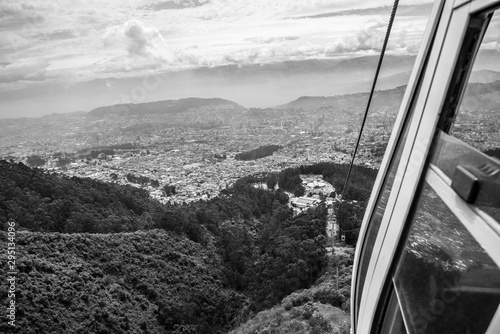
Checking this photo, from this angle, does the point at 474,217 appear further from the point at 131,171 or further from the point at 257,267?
the point at 131,171

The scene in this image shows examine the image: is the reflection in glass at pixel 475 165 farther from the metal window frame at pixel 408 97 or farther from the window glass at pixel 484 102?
the metal window frame at pixel 408 97

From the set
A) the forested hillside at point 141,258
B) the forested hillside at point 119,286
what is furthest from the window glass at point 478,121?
the forested hillside at point 141,258

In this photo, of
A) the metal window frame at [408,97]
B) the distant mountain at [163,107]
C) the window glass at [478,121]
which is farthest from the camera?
the distant mountain at [163,107]

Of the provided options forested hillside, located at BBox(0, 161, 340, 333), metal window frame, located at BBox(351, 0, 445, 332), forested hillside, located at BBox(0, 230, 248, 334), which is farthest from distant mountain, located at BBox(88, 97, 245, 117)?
metal window frame, located at BBox(351, 0, 445, 332)

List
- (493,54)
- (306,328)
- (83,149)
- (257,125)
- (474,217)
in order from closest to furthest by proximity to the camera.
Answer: (474,217) < (493,54) < (306,328) < (83,149) < (257,125)

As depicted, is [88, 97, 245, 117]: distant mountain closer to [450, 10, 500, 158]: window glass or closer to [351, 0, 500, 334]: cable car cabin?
[351, 0, 500, 334]: cable car cabin

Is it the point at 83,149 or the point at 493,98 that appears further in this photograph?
the point at 83,149

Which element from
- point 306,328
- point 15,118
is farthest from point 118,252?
point 15,118

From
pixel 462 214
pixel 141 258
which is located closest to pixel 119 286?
pixel 141 258
